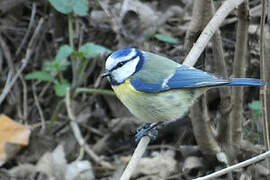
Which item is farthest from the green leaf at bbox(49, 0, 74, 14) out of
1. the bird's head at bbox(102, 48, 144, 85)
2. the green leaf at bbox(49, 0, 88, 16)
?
the bird's head at bbox(102, 48, 144, 85)

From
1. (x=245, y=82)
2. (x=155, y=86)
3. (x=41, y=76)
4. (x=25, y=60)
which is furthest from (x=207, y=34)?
(x=25, y=60)

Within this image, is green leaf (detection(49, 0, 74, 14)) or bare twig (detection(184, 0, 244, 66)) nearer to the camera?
bare twig (detection(184, 0, 244, 66))

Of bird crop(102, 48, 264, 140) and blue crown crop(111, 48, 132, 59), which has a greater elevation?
blue crown crop(111, 48, 132, 59)

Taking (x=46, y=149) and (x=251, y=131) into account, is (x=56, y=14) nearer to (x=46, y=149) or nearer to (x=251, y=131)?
(x=46, y=149)

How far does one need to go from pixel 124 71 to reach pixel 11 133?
191 centimetres

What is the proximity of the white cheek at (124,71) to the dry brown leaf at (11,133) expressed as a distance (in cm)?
184

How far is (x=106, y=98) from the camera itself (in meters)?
4.37

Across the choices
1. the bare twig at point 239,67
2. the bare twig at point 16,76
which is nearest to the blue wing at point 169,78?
the bare twig at point 239,67

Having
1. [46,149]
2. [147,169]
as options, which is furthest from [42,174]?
[147,169]

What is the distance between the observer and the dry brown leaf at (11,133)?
4031 millimetres

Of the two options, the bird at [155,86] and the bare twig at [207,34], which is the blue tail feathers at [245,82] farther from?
the bare twig at [207,34]

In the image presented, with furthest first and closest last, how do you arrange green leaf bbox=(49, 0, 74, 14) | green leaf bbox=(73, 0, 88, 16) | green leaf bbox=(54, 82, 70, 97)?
green leaf bbox=(54, 82, 70, 97) → green leaf bbox=(73, 0, 88, 16) → green leaf bbox=(49, 0, 74, 14)

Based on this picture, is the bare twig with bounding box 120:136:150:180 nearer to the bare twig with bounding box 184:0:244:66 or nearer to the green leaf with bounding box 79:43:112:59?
the bare twig with bounding box 184:0:244:66

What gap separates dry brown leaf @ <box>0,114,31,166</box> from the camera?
403 cm
